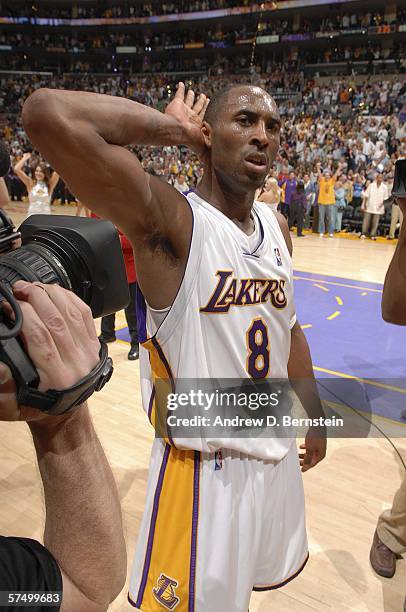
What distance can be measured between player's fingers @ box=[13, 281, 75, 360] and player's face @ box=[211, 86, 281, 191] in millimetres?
1143

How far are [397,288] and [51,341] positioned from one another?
1650mm

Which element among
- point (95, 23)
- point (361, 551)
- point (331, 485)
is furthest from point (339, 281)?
point (95, 23)

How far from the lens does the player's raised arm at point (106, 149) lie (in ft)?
4.16

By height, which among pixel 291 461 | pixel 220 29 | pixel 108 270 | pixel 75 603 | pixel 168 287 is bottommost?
pixel 291 461

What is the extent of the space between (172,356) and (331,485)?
6.80 feet

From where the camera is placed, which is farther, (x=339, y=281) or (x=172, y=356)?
(x=339, y=281)

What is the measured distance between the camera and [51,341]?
764mm

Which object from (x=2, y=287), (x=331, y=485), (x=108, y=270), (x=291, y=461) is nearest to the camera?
(x=2, y=287)

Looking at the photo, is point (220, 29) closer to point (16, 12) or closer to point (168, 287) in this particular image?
point (16, 12)

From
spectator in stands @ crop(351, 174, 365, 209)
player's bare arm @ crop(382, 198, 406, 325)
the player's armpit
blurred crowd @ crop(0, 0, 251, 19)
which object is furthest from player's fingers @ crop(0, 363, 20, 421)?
blurred crowd @ crop(0, 0, 251, 19)

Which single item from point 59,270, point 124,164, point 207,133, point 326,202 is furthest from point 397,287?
point 326,202

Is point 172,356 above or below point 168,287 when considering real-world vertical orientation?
below

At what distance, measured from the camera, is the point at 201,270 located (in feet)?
5.33

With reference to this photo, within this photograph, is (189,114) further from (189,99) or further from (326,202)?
(326,202)
